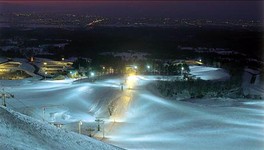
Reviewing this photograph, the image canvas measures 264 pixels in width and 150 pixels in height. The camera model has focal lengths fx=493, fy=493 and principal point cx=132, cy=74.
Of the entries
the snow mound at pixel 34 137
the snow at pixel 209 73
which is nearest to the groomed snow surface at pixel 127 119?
the snow mound at pixel 34 137

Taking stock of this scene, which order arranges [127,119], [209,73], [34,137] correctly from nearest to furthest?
[34,137]
[127,119]
[209,73]

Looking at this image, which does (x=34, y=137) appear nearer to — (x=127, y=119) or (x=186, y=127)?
(x=186, y=127)

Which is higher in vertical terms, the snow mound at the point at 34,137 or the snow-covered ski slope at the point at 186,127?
the snow mound at the point at 34,137

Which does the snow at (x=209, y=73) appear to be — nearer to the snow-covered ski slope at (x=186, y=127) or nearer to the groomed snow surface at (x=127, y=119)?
the groomed snow surface at (x=127, y=119)

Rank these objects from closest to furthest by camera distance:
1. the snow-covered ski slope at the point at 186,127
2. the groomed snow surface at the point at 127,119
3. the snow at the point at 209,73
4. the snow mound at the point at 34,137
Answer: the snow mound at the point at 34,137 → the groomed snow surface at the point at 127,119 → the snow-covered ski slope at the point at 186,127 → the snow at the point at 209,73

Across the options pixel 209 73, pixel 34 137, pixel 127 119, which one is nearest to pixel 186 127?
pixel 127 119

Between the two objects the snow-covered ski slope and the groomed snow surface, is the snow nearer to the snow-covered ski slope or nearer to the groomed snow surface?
the groomed snow surface

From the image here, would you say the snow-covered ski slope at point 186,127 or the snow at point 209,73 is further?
the snow at point 209,73

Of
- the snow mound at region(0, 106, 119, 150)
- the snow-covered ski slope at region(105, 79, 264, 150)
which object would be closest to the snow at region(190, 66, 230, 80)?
the snow-covered ski slope at region(105, 79, 264, 150)
